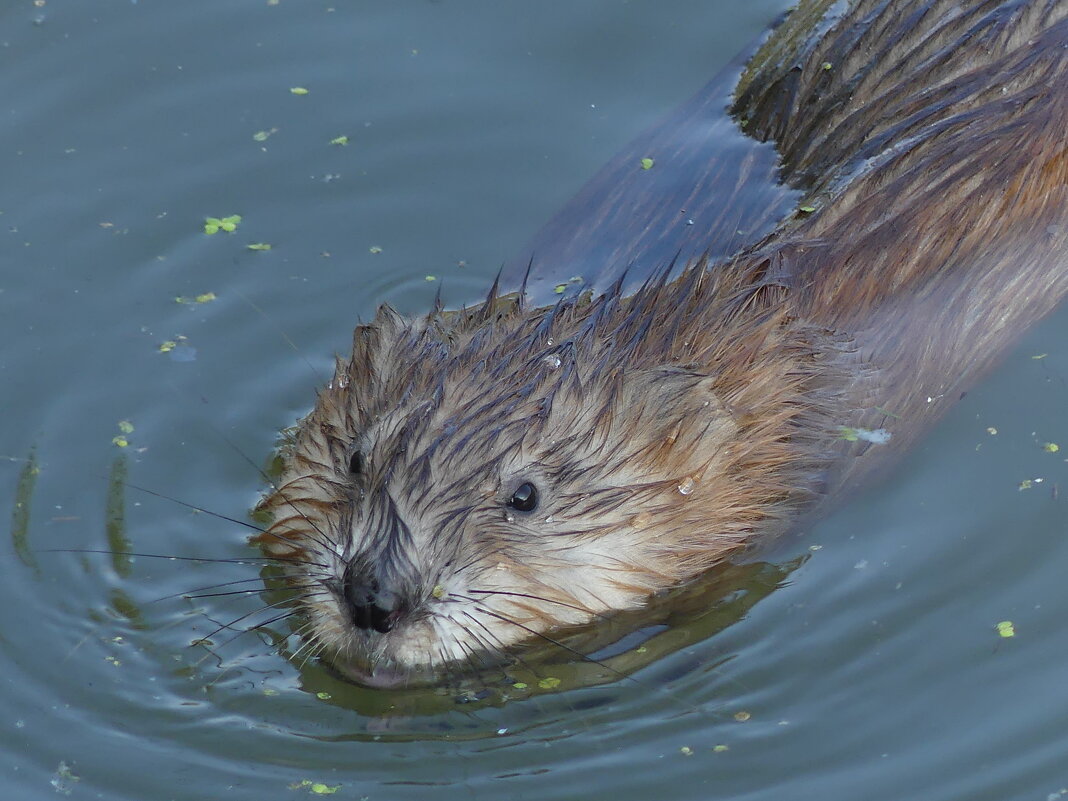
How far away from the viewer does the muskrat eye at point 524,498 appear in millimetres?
4473

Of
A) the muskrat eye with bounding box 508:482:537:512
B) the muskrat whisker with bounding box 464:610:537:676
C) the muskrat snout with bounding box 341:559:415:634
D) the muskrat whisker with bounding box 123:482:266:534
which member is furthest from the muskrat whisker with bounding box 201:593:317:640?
the muskrat eye with bounding box 508:482:537:512

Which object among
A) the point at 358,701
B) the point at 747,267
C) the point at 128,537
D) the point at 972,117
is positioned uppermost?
the point at 972,117

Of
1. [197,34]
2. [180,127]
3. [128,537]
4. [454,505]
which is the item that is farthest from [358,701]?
[197,34]

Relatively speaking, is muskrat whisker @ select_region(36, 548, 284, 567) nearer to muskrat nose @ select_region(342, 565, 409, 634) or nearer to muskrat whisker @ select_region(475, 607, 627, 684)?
muskrat nose @ select_region(342, 565, 409, 634)

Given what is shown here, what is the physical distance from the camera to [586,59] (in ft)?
22.8

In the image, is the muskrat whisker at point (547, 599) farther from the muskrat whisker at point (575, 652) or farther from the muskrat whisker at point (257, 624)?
the muskrat whisker at point (257, 624)

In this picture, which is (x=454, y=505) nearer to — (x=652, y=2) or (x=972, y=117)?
(x=972, y=117)

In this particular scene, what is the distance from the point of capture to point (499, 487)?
4461 mm

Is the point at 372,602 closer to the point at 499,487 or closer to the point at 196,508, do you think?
the point at 499,487

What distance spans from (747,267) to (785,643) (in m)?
1.15

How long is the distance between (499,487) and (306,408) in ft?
4.03

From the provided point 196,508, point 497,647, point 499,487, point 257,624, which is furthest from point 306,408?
point 497,647

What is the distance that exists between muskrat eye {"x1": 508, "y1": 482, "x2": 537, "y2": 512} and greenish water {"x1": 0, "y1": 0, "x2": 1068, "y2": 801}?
0.53 meters

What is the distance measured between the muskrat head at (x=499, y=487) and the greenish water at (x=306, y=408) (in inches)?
9.3
